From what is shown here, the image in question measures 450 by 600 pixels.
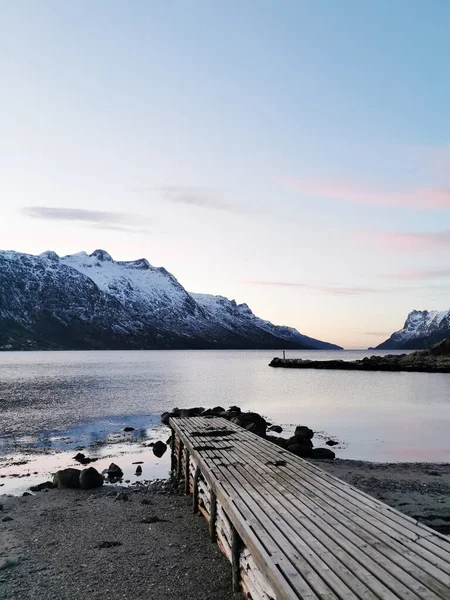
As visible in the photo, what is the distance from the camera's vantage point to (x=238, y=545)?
9.61 m

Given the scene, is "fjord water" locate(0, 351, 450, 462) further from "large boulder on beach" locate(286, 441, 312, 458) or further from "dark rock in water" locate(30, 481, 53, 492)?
"dark rock in water" locate(30, 481, 53, 492)

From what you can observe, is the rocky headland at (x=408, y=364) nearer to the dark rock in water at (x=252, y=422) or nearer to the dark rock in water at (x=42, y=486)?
the dark rock in water at (x=252, y=422)

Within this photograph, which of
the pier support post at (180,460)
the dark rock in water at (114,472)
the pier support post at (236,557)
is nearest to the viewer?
the pier support post at (236,557)

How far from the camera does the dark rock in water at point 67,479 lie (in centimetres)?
1891

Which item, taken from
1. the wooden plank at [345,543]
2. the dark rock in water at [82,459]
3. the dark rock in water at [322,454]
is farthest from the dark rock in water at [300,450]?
the wooden plank at [345,543]

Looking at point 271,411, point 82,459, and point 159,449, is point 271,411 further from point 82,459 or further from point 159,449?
point 82,459

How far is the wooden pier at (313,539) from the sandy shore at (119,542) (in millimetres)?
900

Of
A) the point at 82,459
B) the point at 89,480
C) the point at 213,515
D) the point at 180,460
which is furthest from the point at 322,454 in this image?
the point at 213,515

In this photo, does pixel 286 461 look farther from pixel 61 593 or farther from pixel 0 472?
pixel 0 472

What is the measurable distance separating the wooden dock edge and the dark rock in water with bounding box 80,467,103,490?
17.1ft

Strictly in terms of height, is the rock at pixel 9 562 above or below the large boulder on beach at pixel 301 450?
below

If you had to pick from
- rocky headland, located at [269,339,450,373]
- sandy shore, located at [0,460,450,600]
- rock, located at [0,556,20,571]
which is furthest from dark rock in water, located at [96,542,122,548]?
rocky headland, located at [269,339,450,373]

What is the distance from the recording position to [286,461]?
14.1m

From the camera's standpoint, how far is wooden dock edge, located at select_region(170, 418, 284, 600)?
7238 millimetres
